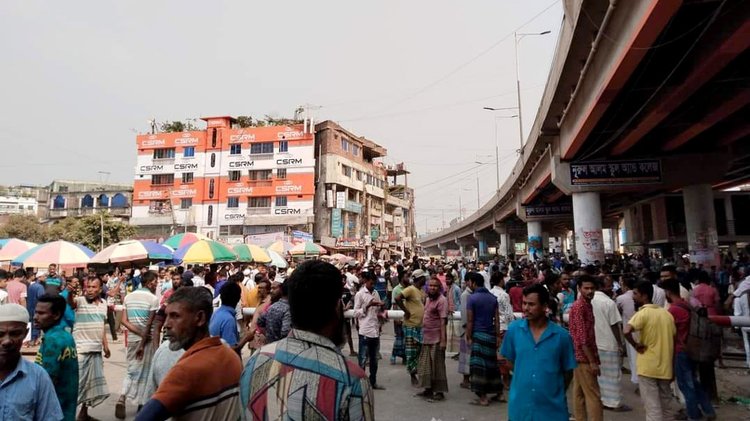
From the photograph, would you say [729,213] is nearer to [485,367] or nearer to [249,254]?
[249,254]

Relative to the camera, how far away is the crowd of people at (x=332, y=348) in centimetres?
163

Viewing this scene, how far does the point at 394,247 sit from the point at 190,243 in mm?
47122

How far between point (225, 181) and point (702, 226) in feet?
138

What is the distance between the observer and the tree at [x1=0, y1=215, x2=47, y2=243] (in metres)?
45.4

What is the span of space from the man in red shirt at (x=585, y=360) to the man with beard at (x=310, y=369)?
158 inches

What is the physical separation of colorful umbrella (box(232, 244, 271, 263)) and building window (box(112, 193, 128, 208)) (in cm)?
4718

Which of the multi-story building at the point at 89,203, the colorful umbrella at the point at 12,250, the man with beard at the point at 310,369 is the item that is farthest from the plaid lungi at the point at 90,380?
the multi-story building at the point at 89,203

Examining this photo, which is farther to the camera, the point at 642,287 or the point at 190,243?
the point at 190,243

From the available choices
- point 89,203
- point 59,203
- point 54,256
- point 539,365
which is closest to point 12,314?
point 539,365

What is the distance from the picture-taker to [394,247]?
6184cm

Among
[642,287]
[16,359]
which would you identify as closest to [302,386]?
[16,359]

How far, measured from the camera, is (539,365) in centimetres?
350

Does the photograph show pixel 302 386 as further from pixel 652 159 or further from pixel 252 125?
pixel 252 125

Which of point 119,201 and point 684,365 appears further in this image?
point 119,201
